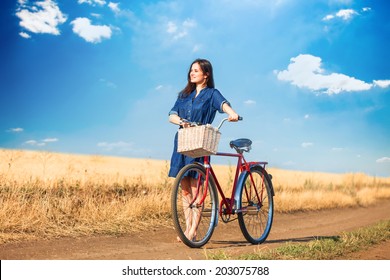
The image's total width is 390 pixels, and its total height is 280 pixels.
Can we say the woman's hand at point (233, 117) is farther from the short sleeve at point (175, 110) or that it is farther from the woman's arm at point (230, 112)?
the short sleeve at point (175, 110)

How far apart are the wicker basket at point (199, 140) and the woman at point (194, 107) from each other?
46 cm

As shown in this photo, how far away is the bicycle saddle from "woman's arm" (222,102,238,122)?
22.2 inches

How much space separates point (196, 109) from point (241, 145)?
32.6 inches

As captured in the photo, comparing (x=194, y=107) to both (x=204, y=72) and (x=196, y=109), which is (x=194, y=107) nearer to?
(x=196, y=109)

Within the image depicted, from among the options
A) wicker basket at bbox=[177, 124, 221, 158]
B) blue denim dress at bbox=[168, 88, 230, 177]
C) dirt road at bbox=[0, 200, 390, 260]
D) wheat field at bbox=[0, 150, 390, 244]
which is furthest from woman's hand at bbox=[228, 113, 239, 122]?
wheat field at bbox=[0, 150, 390, 244]

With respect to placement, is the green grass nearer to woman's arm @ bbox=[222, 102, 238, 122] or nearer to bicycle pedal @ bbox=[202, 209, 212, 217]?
bicycle pedal @ bbox=[202, 209, 212, 217]

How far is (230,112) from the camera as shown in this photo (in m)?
5.75

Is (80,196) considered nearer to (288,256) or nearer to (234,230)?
(234,230)

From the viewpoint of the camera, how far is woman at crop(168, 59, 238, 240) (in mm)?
5809

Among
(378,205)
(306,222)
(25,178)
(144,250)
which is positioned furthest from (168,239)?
(378,205)

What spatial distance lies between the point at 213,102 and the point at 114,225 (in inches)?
101

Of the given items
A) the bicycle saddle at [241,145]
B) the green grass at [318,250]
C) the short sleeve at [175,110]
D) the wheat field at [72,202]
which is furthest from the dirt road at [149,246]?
the short sleeve at [175,110]

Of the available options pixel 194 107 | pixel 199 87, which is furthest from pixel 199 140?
pixel 199 87

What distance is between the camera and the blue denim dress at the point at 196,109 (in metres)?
5.85
